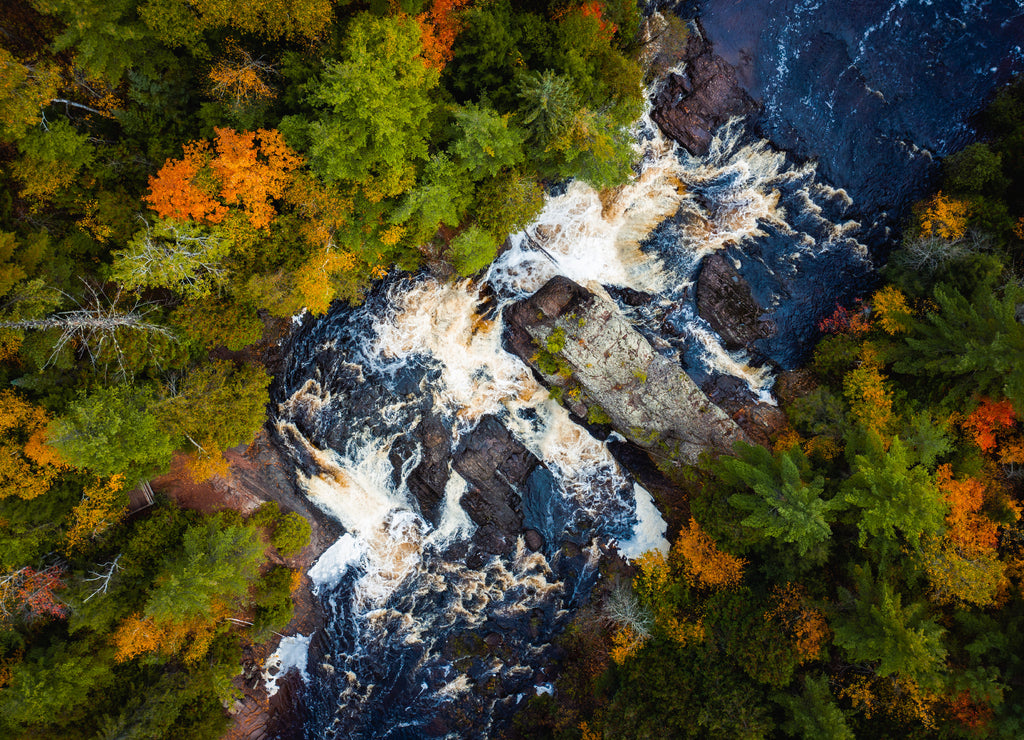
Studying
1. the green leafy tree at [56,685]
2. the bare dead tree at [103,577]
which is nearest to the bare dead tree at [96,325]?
the bare dead tree at [103,577]

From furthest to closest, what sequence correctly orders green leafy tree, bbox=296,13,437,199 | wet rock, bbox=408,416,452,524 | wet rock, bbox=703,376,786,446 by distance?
wet rock, bbox=408,416,452,524 → wet rock, bbox=703,376,786,446 → green leafy tree, bbox=296,13,437,199

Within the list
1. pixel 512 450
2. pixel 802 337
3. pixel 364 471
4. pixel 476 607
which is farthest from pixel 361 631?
pixel 802 337

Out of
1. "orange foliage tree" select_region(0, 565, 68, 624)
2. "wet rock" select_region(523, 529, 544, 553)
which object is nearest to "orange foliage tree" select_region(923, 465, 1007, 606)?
"wet rock" select_region(523, 529, 544, 553)

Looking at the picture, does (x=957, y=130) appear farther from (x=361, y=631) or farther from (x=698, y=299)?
(x=361, y=631)

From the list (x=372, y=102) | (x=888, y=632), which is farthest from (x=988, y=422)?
(x=372, y=102)

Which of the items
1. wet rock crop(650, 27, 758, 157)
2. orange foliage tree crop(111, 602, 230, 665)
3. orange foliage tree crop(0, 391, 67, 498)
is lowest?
orange foliage tree crop(111, 602, 230, 665)

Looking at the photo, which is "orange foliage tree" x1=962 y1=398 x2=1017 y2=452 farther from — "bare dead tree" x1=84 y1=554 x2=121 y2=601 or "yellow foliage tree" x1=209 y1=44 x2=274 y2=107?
"bare dead tree" x1=84 y1=554 x2=121 y2=601

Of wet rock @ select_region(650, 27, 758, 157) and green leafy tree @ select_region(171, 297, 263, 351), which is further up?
wet rock @ select_region(650, 27, 758, 157)

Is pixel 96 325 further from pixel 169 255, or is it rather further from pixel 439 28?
pixel 439 28
